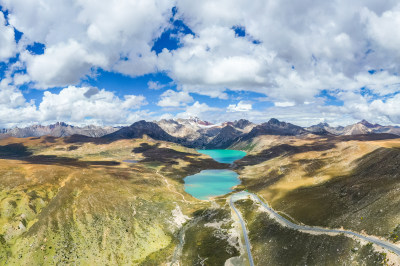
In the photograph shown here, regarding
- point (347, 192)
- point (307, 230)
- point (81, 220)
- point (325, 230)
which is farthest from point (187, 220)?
point (347, 192)

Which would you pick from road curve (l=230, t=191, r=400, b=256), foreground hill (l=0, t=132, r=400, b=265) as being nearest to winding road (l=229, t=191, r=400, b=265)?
road curve (l=230, t=191, r=400, b=256)

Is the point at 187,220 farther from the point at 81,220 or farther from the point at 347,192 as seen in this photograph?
the point at 347,192

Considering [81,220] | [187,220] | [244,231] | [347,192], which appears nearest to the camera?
[347,192]

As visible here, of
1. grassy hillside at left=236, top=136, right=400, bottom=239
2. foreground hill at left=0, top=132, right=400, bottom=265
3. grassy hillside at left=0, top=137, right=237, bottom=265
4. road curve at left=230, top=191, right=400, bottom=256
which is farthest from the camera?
grassy hillside at left=0, top=137, right=237, bottom=265

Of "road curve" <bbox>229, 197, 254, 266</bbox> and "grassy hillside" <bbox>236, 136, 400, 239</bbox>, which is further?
"road curve" <bbox>229, 197, 254, 266</bbox>

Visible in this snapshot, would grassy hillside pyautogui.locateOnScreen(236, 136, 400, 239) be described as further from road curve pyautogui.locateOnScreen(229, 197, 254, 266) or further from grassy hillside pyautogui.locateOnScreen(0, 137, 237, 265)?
grassy hillside pyautogui.locateOnScreen(0, 137, 237, 265)

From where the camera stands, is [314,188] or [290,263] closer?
[290,263]

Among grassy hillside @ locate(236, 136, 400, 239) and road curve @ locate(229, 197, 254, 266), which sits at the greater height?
grassy hillside @ locate(236, 136, 400, 239)

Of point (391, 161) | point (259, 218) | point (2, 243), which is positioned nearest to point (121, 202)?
point (2, 243)

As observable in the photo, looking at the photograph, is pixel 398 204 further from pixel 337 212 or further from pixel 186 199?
pixel 186 199

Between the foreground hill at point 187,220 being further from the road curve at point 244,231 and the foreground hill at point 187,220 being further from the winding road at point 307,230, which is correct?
the winding road at point 307,230

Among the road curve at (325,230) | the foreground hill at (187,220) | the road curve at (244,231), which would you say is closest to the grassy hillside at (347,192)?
the foreground hill at (187,220)
